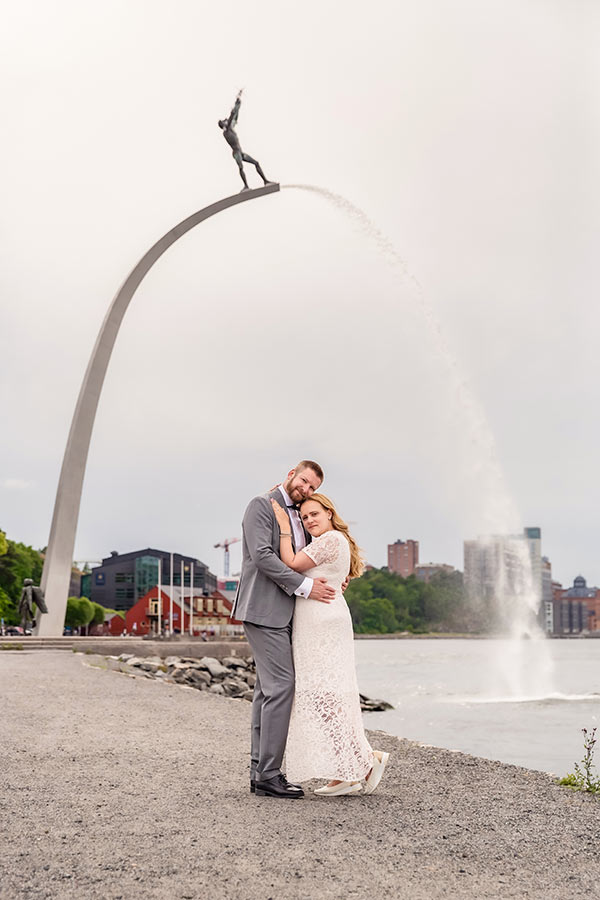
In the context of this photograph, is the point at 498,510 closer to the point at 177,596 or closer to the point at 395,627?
the point at 177,596

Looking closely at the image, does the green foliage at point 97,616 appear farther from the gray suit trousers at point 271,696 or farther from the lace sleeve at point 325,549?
the lace sleeve at point 325,549

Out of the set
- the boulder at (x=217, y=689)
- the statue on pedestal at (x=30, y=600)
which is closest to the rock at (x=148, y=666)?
the boulder at (x=217, y=689)

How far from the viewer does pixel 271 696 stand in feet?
18.9

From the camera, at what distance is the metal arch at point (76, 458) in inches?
1027

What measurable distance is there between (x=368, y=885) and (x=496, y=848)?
1025 mm

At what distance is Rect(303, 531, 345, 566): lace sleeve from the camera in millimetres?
5891

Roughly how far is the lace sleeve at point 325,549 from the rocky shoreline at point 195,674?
11609mm

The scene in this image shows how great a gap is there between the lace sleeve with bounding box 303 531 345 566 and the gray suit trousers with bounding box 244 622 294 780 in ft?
1.52

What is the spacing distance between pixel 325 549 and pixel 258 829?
1738mm

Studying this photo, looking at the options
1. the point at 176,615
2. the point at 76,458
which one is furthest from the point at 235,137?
the point at 176,615

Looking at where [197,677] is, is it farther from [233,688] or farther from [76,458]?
[76,458]

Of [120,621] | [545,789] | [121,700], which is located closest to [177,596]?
[120,621]

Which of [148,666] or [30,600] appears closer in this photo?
[148,666]

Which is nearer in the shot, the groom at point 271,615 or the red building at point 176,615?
the groom at point 271,615
